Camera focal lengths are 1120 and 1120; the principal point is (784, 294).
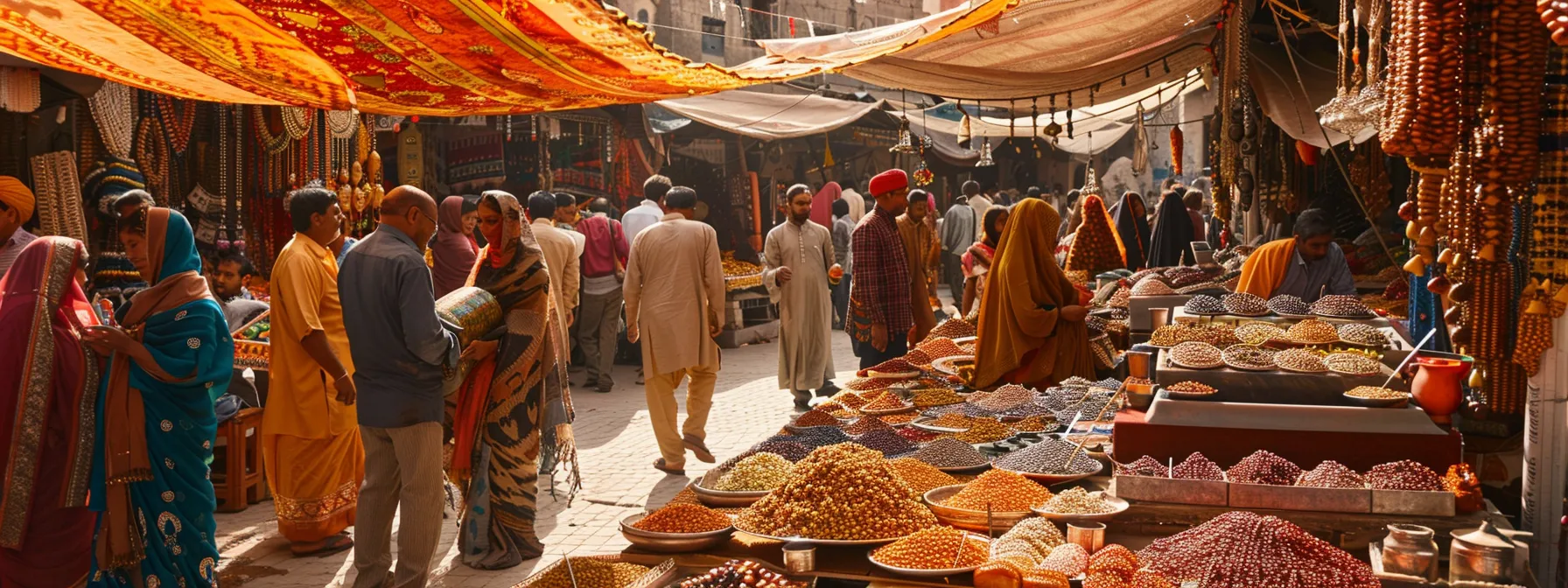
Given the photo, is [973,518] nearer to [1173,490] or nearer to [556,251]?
[1173,490]

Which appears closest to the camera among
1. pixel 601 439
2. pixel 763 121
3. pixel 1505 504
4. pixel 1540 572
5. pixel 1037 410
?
pixel 1540 572

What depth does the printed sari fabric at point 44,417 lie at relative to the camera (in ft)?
12.1

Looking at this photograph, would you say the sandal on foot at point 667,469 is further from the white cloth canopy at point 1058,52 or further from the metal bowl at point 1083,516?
the metal bowl at point 1083,516

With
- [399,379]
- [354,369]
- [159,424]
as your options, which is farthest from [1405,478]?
[159,424]

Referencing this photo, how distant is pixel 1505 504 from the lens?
3719mm

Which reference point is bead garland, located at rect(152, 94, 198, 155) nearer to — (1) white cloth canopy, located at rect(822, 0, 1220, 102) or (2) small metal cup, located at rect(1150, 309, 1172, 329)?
(1) white cloth canopy, located at rect(822, 0, 1220, 102)

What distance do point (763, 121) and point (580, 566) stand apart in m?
10.0

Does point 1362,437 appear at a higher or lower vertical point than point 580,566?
higher

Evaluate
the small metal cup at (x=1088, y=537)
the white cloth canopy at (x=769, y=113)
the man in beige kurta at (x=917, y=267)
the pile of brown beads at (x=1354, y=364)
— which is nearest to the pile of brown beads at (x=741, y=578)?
the small metal cup at (x=1088, y=537)

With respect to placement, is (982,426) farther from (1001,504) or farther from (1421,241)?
(1421,241)

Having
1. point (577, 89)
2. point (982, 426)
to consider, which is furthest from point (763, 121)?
point (982, 426)

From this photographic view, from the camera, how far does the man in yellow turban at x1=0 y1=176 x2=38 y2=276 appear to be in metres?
3.96

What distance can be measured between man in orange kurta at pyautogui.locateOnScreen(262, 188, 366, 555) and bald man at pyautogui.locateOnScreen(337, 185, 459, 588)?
1.88 feet

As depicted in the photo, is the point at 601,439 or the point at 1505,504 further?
the point at 601,439
